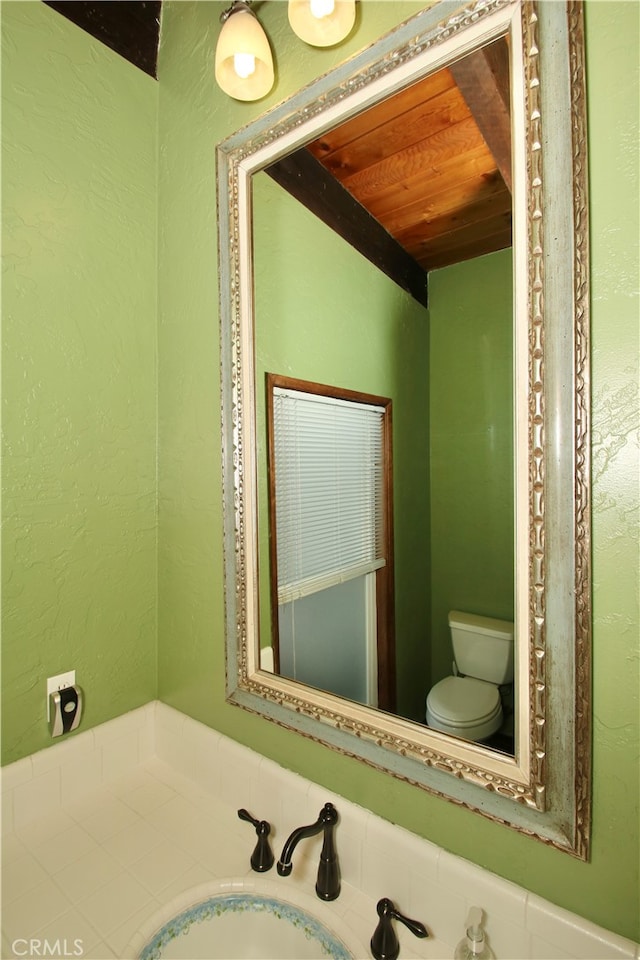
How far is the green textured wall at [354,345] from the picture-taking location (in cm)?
79

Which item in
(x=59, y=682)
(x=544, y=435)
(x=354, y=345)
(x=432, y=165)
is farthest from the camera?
(x=59, y=682)

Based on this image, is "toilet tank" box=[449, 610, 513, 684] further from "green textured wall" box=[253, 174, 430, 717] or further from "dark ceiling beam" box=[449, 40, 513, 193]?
"dark ceiling beam" box=[449, 40, 513, 193]

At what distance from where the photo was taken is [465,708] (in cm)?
71

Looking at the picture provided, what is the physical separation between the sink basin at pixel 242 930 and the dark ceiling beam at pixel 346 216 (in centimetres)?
106

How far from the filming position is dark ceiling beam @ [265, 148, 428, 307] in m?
0.80

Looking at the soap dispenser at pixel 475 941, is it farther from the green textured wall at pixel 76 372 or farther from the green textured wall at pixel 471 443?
the green textured wall at pixel 76 372

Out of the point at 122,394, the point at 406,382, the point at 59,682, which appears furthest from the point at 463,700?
the point at 122,394

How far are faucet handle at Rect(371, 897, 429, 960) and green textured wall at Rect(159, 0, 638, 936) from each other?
0.37 ft

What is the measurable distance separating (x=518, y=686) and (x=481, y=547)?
20cm

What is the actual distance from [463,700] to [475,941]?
1.05 feet

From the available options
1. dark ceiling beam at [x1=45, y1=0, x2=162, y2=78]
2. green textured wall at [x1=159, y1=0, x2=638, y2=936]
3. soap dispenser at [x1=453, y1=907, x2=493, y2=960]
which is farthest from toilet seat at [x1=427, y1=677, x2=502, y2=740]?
dark ceiling beam at [x1=45, y1=0, x2=162, y2=78]

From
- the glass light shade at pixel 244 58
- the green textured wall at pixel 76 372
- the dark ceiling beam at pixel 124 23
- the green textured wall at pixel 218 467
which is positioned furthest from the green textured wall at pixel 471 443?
the dark ceiling beam at pixel 124 23

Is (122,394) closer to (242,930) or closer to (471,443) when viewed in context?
(471,443)

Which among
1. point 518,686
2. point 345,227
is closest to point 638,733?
point 518,686
